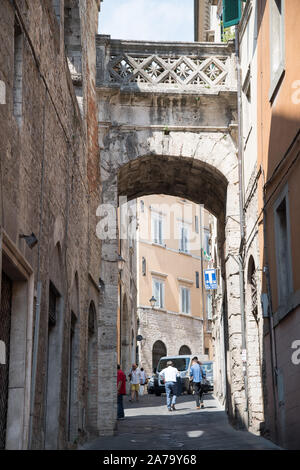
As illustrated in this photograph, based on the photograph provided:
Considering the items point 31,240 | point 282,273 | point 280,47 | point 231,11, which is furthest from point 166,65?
→ point 31,240

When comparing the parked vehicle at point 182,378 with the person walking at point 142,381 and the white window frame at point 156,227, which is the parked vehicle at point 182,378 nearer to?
the person walking at point 142,381

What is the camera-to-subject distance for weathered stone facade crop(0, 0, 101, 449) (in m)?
6.87

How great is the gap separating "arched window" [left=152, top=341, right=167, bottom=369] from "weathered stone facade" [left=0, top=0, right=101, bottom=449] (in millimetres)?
23364

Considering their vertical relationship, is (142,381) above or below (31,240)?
below

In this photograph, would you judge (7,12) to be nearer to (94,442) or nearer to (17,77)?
(17,77)

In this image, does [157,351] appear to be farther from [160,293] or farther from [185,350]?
[160,293]

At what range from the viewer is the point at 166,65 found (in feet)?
48.6

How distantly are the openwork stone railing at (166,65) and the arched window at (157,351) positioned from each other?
892 inches

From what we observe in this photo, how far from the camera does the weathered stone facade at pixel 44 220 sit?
6.87 m

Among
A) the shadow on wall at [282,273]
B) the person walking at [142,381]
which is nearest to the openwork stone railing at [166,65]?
the shadow on wall at [282,273]

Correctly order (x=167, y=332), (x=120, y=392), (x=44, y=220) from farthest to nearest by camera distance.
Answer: (x=167, y=332) < (x=120, y=392) < (x=44, y=220)

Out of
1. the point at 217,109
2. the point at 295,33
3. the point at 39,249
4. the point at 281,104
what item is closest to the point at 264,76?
the point at 281,104

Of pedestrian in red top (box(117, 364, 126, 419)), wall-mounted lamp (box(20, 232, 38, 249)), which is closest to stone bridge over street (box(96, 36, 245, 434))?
pedestrian in red top (box(117, 364, 126, 419))

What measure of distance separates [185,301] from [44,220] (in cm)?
3113
